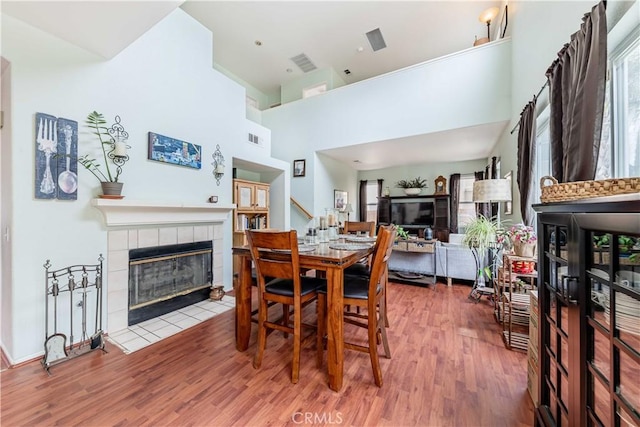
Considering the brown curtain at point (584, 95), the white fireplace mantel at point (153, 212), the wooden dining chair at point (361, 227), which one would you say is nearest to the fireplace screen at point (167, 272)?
the white fireplace mantel at point (153, 212)

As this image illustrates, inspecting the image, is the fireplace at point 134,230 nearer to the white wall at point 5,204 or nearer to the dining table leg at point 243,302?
the white wall at point 5,204

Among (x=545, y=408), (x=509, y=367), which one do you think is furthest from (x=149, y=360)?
(x=509, y=367)

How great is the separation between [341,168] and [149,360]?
18.3 ft

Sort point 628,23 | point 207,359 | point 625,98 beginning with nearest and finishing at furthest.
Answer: point 628,23, point 625,98, point 207,359

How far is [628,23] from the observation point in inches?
51.4

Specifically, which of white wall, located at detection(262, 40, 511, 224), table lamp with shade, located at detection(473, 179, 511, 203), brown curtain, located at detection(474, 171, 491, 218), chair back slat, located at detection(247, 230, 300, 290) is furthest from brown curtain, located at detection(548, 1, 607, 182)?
brown curtain, located at detection(474, 171, 491, 218)

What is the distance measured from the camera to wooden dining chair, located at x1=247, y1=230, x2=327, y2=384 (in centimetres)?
160

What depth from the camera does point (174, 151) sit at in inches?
117

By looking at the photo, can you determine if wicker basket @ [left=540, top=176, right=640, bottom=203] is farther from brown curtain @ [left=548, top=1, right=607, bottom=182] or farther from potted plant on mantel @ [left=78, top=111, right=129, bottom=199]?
potted plant on mantel @ [left=78, top=111, right=129, bottom=199]

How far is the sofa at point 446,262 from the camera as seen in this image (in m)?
3.65

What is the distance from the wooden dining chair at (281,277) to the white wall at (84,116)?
1.72 meters

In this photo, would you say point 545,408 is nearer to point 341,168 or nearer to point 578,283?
point 578,283

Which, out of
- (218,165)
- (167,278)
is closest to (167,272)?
(167,278)

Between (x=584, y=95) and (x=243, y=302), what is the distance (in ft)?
8.38
